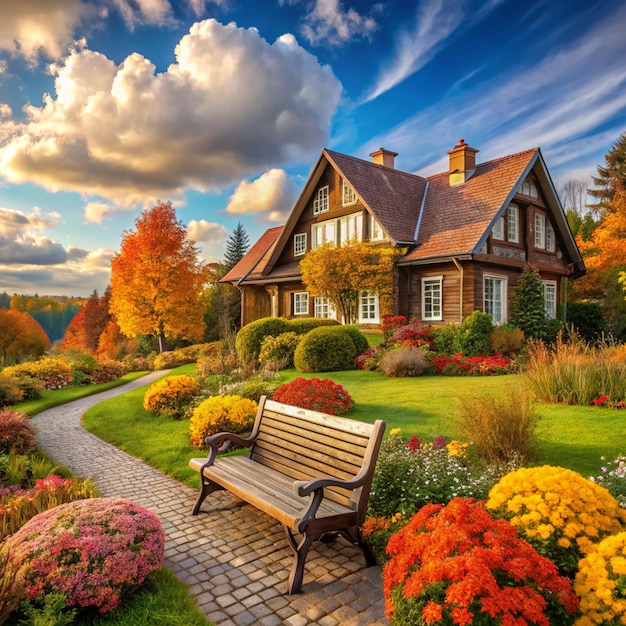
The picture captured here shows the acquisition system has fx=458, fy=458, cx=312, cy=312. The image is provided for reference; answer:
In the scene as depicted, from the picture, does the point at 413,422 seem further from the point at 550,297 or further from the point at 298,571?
the point at 550,297

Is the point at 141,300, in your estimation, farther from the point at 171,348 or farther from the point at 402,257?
the point at 402,257

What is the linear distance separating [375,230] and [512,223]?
18.9 feet

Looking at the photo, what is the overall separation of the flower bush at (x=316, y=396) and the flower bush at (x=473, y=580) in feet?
16.0

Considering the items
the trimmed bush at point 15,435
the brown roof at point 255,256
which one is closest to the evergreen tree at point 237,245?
the brown roof at point 255,256

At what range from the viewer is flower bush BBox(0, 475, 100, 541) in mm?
3986

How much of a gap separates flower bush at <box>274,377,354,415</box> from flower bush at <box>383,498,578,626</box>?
16.0ft

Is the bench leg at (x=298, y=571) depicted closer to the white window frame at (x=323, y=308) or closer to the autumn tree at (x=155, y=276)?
the white window frame at (x=323, y=308)

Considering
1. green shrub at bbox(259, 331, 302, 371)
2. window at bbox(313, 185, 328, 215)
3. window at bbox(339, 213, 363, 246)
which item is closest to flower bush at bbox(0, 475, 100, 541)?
green shrub at bbox(259, 331, 302, 371)

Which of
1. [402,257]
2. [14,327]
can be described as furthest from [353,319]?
[14,327]

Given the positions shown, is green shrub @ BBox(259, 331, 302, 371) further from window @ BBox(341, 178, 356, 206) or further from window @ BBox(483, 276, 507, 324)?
window @ BBox(341, 178, 356, 206)

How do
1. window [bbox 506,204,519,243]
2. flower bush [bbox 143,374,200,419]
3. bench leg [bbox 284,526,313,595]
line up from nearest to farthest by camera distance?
bench leg [bbox 284,526,313,595] < flower bush [bbox 143,374,200,419] < window [bbox 506,204,519,243]

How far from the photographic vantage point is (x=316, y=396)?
7895 millimetres

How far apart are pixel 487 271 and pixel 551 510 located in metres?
15.8

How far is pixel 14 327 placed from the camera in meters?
34.2
